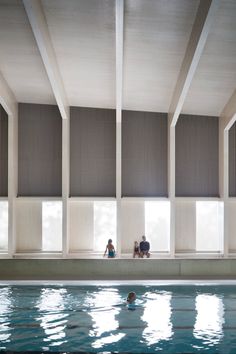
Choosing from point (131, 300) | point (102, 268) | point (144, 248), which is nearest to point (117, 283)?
point (102, 268)

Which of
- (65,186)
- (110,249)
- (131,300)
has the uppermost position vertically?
(65,186)

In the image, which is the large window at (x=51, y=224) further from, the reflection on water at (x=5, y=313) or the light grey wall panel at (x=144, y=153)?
the reflection on water at (x=5, y=313)

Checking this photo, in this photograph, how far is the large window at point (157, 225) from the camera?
15.9 metres

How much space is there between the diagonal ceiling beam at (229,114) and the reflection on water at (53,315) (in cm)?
813

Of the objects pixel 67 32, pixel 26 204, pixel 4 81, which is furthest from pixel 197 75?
pixel 26 204

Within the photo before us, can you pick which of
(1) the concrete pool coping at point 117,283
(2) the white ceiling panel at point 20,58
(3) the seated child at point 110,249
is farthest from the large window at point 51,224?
(1) the concrete pool coping at point 117,283

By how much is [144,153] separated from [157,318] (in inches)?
A: 316

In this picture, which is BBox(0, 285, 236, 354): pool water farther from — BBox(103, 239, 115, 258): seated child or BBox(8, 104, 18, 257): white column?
BBox(8, 104, 18, 257): white column

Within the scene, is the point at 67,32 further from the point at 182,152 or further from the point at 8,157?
the point at 182,152

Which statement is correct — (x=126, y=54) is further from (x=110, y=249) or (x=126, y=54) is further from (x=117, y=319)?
(x=117, y=319)

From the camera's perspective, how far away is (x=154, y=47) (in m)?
11.4

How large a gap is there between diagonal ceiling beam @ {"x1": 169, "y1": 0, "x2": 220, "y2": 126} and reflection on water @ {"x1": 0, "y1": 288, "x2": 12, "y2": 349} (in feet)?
25.6

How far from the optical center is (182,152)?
15875 mm

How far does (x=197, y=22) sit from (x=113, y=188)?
740 cm
